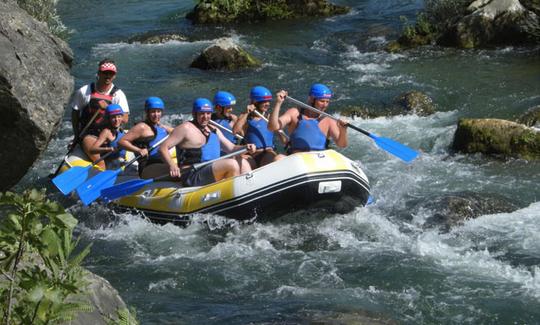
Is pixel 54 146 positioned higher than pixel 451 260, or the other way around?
pixel 451 260

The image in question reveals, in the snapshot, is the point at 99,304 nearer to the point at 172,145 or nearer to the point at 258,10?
the point at 172,145

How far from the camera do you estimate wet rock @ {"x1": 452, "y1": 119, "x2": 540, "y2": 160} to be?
31.6 feet

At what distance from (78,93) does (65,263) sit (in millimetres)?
6904

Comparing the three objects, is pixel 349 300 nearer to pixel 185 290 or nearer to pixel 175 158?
pixel 185 290

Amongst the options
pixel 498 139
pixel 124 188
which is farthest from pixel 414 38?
pixel 124 188

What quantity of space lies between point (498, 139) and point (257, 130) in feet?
10.7

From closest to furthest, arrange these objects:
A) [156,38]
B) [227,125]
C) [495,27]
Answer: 1. [227,125]
2. [495,27]
3. [156,38]

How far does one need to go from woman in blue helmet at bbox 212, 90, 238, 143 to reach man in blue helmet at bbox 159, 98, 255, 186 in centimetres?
39

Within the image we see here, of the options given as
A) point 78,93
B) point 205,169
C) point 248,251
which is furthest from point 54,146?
point 248,251

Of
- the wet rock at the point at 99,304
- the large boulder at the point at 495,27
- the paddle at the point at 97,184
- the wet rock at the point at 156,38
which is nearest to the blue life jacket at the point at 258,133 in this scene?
the paddle at the point at 97,184

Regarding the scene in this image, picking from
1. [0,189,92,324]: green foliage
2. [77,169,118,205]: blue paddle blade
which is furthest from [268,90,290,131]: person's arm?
[0,189,92,324]: green foliage

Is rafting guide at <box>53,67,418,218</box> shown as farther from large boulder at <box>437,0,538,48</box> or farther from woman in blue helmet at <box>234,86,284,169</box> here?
large boulder at <box>437,0,538,48</box>

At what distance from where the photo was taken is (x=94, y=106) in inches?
361

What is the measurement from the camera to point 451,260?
271 inches
